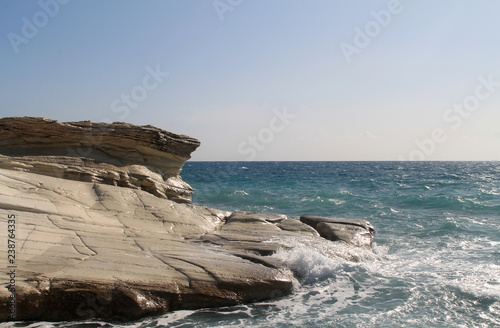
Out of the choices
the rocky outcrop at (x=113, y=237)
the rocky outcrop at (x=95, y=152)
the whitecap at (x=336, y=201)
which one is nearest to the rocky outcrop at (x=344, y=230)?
the rocky outcrop at (x=113, y=237)

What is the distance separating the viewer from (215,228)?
10625 mm

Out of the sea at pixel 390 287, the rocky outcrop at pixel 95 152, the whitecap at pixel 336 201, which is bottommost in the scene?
the sea at pixel 390 287

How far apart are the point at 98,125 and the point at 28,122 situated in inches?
81.0

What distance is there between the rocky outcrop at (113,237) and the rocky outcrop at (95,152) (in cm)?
3

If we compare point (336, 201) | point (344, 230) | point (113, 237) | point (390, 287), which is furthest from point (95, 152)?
point (336, 201)

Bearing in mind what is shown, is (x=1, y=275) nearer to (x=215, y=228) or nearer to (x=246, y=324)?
(x=246, y=324)

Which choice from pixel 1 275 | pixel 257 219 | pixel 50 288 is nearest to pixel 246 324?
pixel 50 288

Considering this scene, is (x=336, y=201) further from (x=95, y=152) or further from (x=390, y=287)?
(x=390, y=287)

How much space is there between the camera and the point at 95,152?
Answer: 12.4 metres

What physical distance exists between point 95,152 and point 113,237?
18.6ft

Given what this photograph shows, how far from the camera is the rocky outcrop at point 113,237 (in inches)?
219

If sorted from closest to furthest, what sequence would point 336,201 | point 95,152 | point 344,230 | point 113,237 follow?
point 113,237 → point 344,230 → point 95,152 → point 336,201

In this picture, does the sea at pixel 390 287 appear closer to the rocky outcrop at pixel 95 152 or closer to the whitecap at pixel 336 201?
the rocky outcrop at pixel 95 152

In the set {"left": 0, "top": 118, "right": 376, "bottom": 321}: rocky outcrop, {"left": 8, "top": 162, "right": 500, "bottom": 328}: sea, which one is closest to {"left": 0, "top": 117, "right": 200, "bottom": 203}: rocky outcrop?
{"left": 0, "top": 118, "right": 376, "bottom": 321}: rocky outcrop
